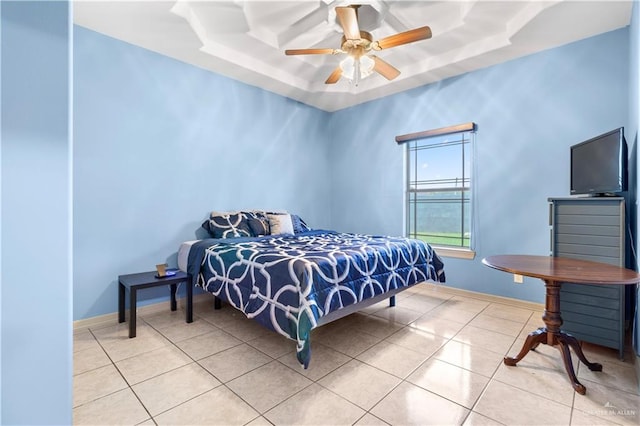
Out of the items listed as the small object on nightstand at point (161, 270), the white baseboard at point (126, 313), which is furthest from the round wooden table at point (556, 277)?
the white baseboard at point (126, 313)

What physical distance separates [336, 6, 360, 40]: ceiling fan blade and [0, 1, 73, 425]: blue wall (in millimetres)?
1761

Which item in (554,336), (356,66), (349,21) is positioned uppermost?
(349,21)

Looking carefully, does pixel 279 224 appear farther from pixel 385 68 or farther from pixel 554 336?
pixel 554 336

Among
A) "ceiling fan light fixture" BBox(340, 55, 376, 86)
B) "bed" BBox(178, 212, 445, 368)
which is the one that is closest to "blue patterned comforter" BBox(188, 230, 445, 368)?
"bed" BBox(178, 212, 445, 368)

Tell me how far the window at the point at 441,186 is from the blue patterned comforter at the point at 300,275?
100 centimetres

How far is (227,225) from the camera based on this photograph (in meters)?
3.36

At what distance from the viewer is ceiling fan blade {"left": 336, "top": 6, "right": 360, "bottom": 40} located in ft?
7.05

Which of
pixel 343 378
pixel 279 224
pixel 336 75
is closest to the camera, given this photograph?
pixel 343 378

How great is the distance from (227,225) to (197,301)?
93cm

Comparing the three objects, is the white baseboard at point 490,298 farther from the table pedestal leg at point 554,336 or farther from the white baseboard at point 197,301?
the table pedestal leg at point 554,336

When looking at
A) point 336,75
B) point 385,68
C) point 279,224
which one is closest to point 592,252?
point 385,68

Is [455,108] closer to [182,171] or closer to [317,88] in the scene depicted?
[317,88]

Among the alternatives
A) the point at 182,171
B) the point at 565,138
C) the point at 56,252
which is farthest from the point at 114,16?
the point at 565,138

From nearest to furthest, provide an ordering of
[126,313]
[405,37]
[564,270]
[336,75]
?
[564,270] → [405,37] → [126,313] → [336,75]
